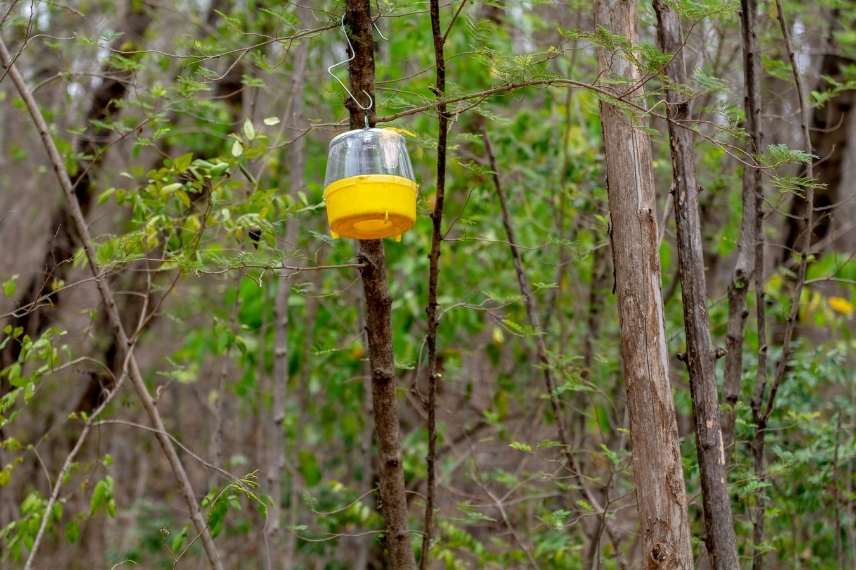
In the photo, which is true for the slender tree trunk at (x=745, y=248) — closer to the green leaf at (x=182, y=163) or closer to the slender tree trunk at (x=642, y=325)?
the slender tree trunk at (x=642, y=325)

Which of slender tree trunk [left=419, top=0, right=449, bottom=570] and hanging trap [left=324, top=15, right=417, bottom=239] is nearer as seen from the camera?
hanging trap [left=324, top=15, right=417, bottom=239]

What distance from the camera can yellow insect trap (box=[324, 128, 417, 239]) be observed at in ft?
8.21

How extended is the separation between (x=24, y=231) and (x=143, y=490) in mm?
2660

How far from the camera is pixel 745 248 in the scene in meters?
3.61

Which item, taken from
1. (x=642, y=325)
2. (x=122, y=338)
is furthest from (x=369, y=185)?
(x=122, y=338)

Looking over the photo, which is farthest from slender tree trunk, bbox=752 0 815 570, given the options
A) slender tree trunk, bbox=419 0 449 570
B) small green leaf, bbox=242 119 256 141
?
small green leaf, bbox=242 119 256 141

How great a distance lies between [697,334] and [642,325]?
32 centimetres

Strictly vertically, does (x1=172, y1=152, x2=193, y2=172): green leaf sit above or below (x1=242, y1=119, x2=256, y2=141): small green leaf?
below

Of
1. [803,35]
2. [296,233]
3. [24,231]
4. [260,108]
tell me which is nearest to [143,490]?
[24,231]

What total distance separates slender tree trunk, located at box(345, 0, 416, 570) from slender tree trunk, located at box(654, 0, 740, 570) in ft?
3.04

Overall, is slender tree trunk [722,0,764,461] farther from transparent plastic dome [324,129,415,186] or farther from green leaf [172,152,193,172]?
green leaf [172,152,193,172]

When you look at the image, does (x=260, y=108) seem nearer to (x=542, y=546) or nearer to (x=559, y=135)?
(x=559, y=135)

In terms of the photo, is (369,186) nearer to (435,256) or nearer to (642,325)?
(435,256)

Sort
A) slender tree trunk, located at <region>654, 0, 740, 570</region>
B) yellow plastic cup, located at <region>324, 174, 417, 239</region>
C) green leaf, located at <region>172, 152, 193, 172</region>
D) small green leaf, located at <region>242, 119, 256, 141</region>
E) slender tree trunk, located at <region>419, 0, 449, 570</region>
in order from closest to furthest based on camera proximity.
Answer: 1. yellow plastic cup, located at <region>324, 174, 417, 239</region>
2. slender tree trunk, located at <region>419, 0, 449, 570</region>
3. slender tree trunk, located at <region>654, 0, 740, 570</region>
4. green leaf, located at <region>172, 152, 193, 172</region>
5. small green leaf, located at <region>242, 119, 256, 141</region>
